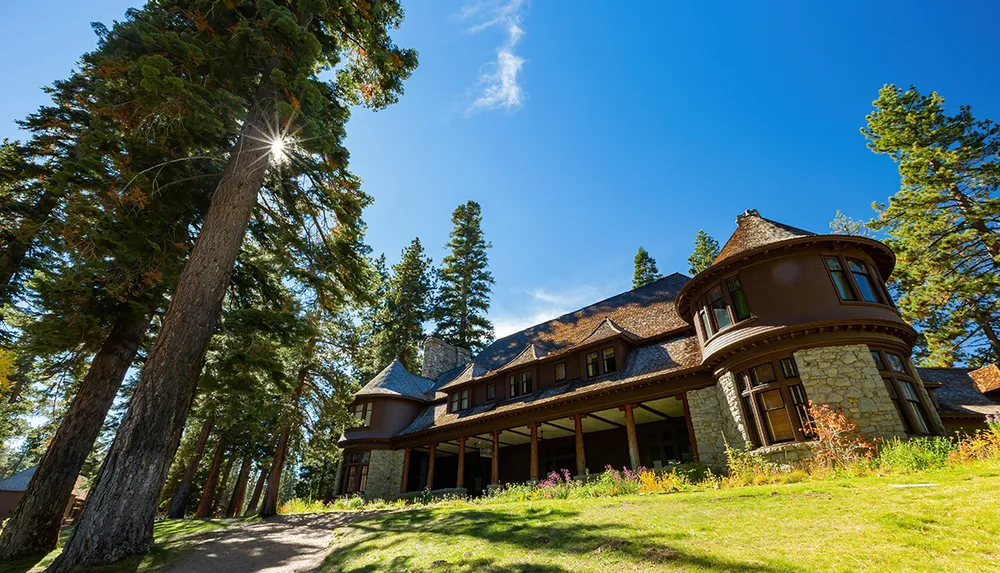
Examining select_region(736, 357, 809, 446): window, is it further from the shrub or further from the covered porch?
the covered porch

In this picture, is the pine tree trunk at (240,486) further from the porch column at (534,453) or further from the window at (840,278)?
the window at (840,278)

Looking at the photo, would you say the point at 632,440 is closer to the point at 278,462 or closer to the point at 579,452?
the point at 579,452

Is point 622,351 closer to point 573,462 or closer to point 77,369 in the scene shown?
point 573,462

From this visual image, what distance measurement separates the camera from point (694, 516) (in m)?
6.80

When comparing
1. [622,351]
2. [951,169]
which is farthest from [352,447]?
[951,169]

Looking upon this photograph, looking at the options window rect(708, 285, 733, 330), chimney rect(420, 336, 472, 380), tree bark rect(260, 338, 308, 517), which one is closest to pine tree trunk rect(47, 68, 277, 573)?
tree bark rect(260, 338, 308, 517)

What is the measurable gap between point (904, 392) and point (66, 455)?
20.7 metres

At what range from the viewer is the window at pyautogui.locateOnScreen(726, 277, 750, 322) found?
43.8 ft

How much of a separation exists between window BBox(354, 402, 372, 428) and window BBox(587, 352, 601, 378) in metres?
13.6

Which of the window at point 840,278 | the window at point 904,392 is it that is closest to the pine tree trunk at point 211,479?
the window at point 840,278

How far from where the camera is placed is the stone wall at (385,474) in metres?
22.7

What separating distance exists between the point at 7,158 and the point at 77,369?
27.3ft

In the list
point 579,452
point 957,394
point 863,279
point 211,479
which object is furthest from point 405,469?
point 957,394

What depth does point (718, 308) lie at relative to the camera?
47.0ft
